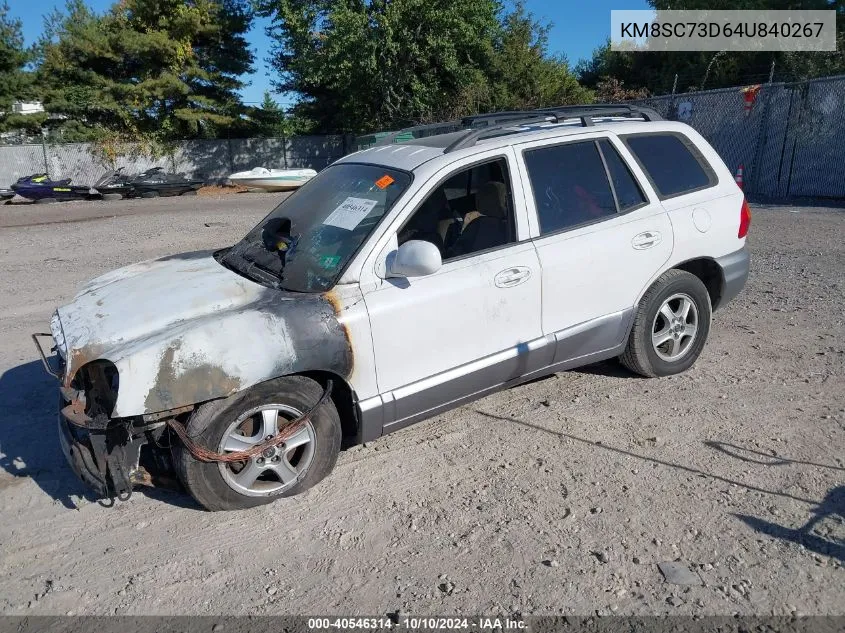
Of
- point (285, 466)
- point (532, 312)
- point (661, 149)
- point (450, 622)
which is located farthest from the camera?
point (661, 149)

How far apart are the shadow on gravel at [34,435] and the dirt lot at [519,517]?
2 cm

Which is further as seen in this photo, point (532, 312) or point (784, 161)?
point (784, 161)

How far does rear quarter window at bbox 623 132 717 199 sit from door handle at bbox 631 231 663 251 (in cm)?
33

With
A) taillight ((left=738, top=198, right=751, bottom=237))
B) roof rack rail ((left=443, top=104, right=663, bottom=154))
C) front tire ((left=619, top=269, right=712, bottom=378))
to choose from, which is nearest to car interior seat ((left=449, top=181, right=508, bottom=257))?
roof rack rail ((left=443, top=104, right=663, bottom=154))

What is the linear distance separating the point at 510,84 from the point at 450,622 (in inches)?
1154

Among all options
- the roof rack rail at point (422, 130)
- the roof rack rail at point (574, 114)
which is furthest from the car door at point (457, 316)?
the roof rack rail at point (422, 130)

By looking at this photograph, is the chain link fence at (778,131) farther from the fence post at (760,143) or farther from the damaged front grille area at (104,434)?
the damaged front grille area at (104,434)

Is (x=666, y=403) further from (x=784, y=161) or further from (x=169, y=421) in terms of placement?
(x=784, y=161)

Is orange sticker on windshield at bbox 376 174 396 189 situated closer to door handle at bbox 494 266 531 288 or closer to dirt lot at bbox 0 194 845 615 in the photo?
door handle at bbox 494 266 531 288

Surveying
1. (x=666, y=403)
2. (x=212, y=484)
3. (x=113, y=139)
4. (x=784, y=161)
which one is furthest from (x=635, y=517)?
(x=113, y=139)

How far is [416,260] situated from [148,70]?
31.9 m

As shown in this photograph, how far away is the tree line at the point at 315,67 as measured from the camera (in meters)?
26.4

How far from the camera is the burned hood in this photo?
308 cm

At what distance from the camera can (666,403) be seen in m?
4.53
